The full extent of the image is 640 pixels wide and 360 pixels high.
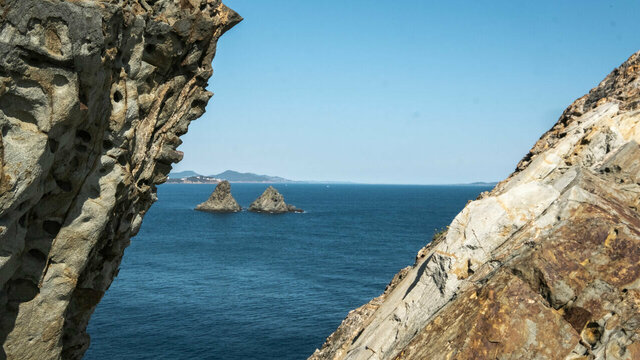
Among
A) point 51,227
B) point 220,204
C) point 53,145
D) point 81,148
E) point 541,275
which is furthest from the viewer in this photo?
point 220,204

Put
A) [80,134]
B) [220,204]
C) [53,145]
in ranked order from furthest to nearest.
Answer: [220,204]
[80,134]
[53,145]

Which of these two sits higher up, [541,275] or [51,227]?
[51,227]

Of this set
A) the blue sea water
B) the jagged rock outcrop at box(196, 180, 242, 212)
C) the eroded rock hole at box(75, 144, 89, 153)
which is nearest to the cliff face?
the eroded rock hole at box(75, 144, 89, 153)

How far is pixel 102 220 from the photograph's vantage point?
2050 cm

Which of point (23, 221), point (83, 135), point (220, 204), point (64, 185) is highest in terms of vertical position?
point (83, 135)

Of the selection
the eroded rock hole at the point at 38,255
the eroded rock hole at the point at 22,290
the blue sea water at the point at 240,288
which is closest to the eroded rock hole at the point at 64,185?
the eroded rock hole at the point at 38,255

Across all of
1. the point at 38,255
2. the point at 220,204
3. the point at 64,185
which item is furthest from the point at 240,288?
the point at 220,204

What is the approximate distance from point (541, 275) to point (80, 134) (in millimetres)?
17591

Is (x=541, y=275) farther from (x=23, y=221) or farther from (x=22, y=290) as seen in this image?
(x=22, y=290)

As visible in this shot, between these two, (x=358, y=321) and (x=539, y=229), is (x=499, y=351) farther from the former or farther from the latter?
(x=358, y=321)

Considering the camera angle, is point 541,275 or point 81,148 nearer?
point 541,275

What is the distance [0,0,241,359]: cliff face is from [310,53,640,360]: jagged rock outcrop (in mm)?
12841

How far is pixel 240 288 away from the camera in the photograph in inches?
2916

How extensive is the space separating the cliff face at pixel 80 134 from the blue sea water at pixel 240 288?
28025 millimetres
